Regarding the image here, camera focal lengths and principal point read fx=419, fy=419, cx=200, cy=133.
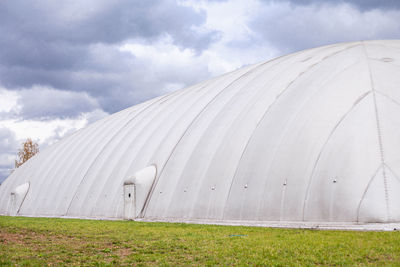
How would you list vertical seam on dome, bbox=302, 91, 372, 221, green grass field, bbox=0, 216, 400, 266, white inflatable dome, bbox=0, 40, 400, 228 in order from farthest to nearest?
vertical seam on dome, bbox=302, 91, 372, 221
white inflatable dome, bbox=0, 40, 400, 228
green grass field, bbox=0, 216, 400, 266

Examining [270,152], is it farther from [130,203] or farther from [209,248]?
[130,203]

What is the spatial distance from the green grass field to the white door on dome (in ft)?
20.7

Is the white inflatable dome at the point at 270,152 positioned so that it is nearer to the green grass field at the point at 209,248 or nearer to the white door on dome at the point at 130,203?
the white door on dome at the point at 130,203

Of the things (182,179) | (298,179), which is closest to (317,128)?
(298,179)

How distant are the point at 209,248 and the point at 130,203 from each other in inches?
470

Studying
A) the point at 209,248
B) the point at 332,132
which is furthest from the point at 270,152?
the point at 209,248

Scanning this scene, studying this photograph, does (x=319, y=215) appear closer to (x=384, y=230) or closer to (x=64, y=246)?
(x=384, y=230)

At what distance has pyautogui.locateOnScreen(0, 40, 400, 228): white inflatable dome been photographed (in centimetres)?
1495

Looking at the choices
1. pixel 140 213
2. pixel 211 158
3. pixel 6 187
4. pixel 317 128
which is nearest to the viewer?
pixel 317 128

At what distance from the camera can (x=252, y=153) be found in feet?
61.1

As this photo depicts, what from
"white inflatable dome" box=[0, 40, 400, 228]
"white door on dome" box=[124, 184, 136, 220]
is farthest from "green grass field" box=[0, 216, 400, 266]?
"white door on dome" box=[124, 184, 136, 220]

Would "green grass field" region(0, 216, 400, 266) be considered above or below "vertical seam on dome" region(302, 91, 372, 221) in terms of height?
below

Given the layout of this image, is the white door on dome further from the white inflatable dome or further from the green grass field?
the green grass field

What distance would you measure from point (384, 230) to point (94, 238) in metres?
9.85
